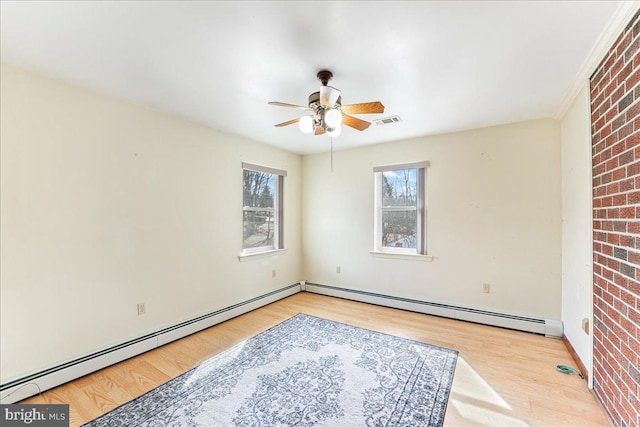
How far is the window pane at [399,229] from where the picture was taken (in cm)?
392

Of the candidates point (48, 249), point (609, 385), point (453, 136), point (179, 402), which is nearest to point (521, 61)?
point (453, 136)

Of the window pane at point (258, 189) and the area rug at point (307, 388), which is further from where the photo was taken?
the window pane at point (258, 189)

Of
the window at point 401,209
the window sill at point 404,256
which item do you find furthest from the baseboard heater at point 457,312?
the window at point 401,209

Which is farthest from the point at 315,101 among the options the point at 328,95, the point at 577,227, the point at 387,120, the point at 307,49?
the point at 577,227

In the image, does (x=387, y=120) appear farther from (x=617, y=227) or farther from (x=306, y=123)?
(x=617, y=227)

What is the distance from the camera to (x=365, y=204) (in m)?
4.21

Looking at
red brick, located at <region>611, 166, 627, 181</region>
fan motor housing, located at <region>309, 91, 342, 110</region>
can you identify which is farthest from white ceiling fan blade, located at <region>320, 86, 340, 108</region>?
red brick, located at <region>611, 166, 627, 181</region>

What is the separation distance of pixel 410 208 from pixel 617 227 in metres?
2.29

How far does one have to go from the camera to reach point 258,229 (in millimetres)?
4090

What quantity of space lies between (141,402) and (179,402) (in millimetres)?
264

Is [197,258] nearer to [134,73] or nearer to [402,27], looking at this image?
[134,73]

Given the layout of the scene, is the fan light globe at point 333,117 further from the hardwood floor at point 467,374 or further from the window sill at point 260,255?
the window sill at point 260,255

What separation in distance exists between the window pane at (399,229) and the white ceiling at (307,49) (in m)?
1.65

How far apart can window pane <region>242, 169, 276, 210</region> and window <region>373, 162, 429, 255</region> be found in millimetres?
1603
